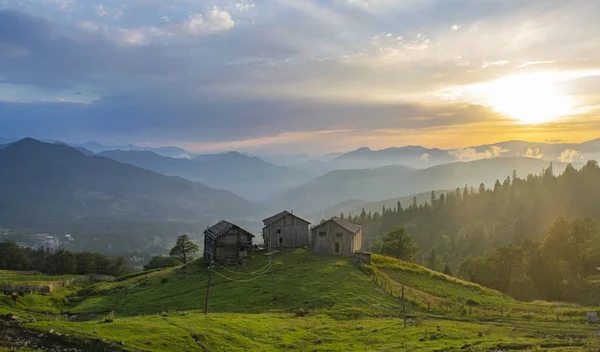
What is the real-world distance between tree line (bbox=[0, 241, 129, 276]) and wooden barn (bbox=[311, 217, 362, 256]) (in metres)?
70.4

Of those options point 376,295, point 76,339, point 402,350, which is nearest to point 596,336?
point 402,350

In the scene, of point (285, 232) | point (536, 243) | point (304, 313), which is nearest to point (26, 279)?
point (285, 232)

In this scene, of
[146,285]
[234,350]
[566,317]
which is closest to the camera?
[234,350]

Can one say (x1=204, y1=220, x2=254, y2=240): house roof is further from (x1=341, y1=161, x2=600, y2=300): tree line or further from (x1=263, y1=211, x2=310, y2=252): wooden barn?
(x1=341, y1=161, x2=600, y2=300): tree line

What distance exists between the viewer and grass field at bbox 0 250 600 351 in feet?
91.7

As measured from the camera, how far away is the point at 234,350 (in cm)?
2767

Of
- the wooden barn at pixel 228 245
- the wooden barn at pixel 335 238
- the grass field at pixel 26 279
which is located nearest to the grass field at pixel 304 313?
the wooden barn at pixel 228 245

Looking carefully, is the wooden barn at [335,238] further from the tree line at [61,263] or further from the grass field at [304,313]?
the tree line at [61,263]

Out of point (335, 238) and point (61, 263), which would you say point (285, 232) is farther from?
point (61, 263)

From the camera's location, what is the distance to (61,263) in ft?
355

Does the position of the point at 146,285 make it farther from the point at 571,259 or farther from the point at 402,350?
the point at 571,259

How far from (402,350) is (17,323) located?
23589mm

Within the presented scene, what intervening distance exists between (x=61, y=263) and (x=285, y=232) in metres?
66.9

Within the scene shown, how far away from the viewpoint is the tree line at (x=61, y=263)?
107 m
